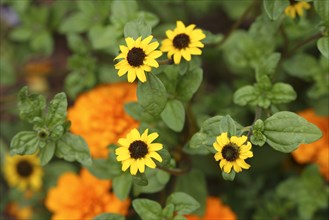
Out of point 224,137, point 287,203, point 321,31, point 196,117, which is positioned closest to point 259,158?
point 287,203

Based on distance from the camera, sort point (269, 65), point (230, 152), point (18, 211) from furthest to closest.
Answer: point (18, 211), point (269, 65), point (230, 152)

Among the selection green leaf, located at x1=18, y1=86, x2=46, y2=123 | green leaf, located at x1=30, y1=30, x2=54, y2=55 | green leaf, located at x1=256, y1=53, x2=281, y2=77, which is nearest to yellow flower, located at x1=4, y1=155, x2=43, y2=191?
green leaf, located at x1=30, y1=30, x2=54, y2=55

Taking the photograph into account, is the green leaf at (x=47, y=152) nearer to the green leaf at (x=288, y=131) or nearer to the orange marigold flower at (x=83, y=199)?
the orange marigold flower at (x=83, y=199)

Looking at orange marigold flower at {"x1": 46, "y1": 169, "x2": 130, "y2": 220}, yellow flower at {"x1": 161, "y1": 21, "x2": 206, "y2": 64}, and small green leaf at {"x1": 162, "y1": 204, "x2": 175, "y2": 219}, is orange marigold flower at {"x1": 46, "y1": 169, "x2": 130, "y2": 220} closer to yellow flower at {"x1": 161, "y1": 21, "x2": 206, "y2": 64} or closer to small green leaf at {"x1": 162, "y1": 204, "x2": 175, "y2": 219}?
small green leaf at {"x1": 162, "y1": 204, "x2": 175, "y2": 219}

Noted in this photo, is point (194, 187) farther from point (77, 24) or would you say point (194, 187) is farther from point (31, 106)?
point (77, 24)

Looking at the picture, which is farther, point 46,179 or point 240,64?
point 46,179

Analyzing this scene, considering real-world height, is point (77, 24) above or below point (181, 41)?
above

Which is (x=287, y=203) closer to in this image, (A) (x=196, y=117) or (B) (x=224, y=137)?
(A) (x=196, y=117)

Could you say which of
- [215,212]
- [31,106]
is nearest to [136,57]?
[31,106]
